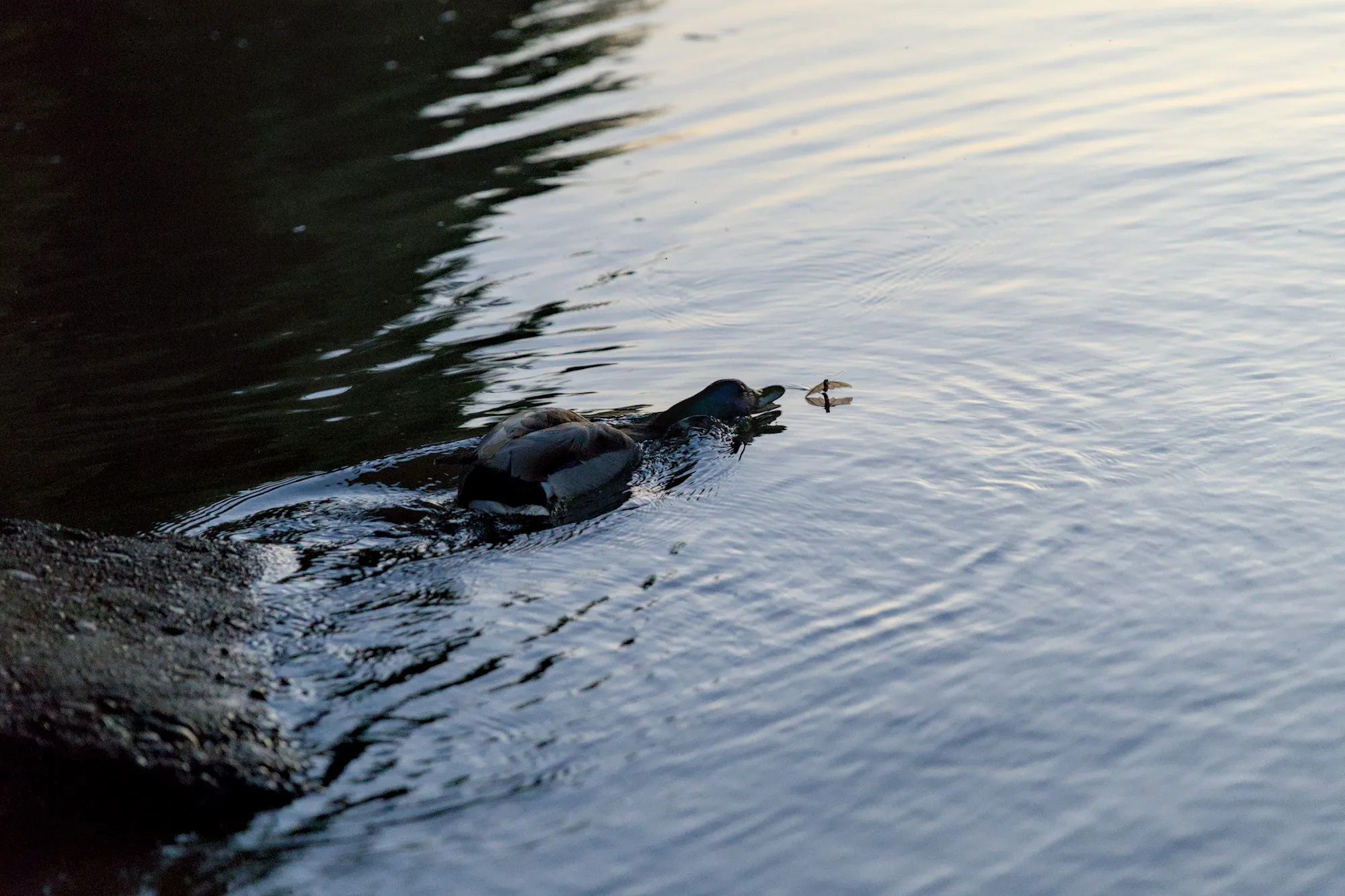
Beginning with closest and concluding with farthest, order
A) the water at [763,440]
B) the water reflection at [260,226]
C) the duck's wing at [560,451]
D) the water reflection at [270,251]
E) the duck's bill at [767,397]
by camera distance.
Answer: the water at [763,440]
the duck's wing at [560,451]
the water reflection at [270,251]
the duck's bill at [767,397]
the water reflection at [260,226]

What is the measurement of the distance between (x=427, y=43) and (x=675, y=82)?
3.33 m

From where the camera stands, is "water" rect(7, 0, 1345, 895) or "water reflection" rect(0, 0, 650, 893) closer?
"water" rect(7, 0, 1345, 895)

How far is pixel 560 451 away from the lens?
21.3ft

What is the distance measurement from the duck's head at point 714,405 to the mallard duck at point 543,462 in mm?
243

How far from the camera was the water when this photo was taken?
4.31 metres

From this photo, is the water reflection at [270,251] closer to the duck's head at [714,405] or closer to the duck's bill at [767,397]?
the duck's head at [714,405]

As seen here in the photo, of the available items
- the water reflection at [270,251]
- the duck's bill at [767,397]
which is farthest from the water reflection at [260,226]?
the duck's bill at [767,397]

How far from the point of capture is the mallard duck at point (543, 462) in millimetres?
6332

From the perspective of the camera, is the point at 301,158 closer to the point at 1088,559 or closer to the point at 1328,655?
the point at 1088,559

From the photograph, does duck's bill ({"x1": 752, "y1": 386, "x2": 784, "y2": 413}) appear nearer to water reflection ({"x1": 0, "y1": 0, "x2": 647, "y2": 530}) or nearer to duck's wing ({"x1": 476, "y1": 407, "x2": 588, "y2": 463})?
duck's wing ({"x1": 476, "y1": 407, "x2": 588, "y2": 463})

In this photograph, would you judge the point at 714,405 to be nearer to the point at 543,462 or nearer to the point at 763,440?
the point at 763,440

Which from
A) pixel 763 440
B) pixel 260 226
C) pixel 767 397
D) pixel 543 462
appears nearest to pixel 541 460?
pixel 543 462

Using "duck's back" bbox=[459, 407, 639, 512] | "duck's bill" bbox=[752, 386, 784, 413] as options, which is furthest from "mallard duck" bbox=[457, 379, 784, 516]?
Result: "duck's bill" bbox=[752, 386, 784, 413]

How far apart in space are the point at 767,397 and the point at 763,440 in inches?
13.4
